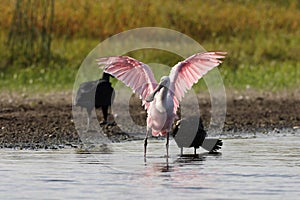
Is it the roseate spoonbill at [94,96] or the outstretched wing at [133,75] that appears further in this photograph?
the roseate spoonbill at [94,96]

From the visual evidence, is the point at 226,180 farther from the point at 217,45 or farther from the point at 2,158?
the point at 217,45

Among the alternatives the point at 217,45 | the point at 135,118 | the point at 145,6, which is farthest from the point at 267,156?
the point at 145,6

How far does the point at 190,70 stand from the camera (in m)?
12.7

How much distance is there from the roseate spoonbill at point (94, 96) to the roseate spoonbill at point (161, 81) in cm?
216

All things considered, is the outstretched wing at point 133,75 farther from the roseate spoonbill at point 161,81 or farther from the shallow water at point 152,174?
the shallow water at point 152,174

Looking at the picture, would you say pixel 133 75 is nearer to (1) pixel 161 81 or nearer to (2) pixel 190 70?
(1) pixel 161 81

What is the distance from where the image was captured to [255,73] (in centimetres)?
2236

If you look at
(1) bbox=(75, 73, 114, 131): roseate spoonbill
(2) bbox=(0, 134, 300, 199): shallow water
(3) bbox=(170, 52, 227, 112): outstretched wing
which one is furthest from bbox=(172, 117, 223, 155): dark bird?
(1) bbox=(75, 73, 114, 131): roseate spoonbill

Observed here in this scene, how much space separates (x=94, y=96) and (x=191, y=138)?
269 cm

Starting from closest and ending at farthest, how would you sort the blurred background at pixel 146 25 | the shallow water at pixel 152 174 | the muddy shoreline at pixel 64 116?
the shallow water at pixel 152 174 < the muddy shoreline at pixel 64 116 < the blurred background at pixel 146 25

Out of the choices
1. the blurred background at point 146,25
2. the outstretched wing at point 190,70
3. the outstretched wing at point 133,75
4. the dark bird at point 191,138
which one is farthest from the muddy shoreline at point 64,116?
the outstretched wing at point 190,70

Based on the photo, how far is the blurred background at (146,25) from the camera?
70.8 ft

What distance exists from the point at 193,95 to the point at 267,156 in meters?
7.59

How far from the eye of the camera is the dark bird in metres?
12.8
